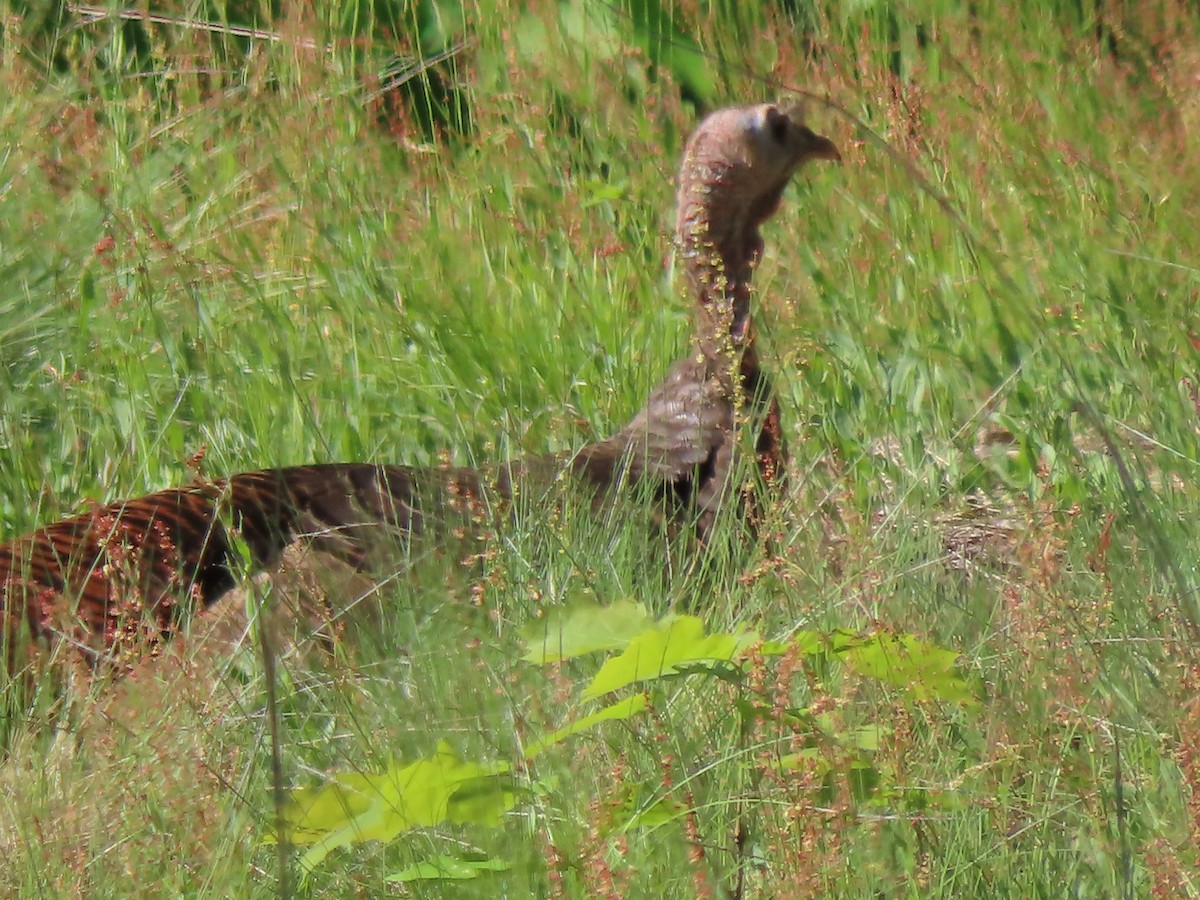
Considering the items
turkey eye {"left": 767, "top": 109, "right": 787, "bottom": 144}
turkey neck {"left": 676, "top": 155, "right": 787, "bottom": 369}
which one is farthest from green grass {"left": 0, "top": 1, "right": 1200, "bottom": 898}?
turkey eye {"left": 767, "top": 109, "right": 787, "bottom": 144}

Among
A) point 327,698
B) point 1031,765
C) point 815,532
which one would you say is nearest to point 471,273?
point 815,532

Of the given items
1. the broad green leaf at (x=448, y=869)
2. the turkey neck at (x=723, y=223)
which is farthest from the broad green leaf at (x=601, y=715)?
the turkey neck at (x=723, y=223)

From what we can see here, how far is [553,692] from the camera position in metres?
2.26

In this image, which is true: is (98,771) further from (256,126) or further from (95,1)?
(95,1)

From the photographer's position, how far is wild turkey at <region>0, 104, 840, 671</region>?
2.81 meters

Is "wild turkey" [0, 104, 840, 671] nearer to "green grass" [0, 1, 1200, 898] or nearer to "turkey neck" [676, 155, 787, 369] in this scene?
"turkey neck" [676, 155, 787, 369]

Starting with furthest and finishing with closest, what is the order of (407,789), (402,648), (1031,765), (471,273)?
(471,273) → (402,648) → (1031,765) → (407,789)

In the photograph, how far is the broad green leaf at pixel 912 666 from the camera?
6.31 feet

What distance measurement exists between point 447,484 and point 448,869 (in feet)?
4.65

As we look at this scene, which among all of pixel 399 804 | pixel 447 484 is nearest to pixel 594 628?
pixel 399 804

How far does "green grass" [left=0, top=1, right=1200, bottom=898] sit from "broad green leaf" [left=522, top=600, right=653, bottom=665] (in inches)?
2.9

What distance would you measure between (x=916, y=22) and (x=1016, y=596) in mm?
3470

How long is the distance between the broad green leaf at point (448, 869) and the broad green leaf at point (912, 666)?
0.47m

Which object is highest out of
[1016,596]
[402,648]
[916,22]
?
[916,22]
